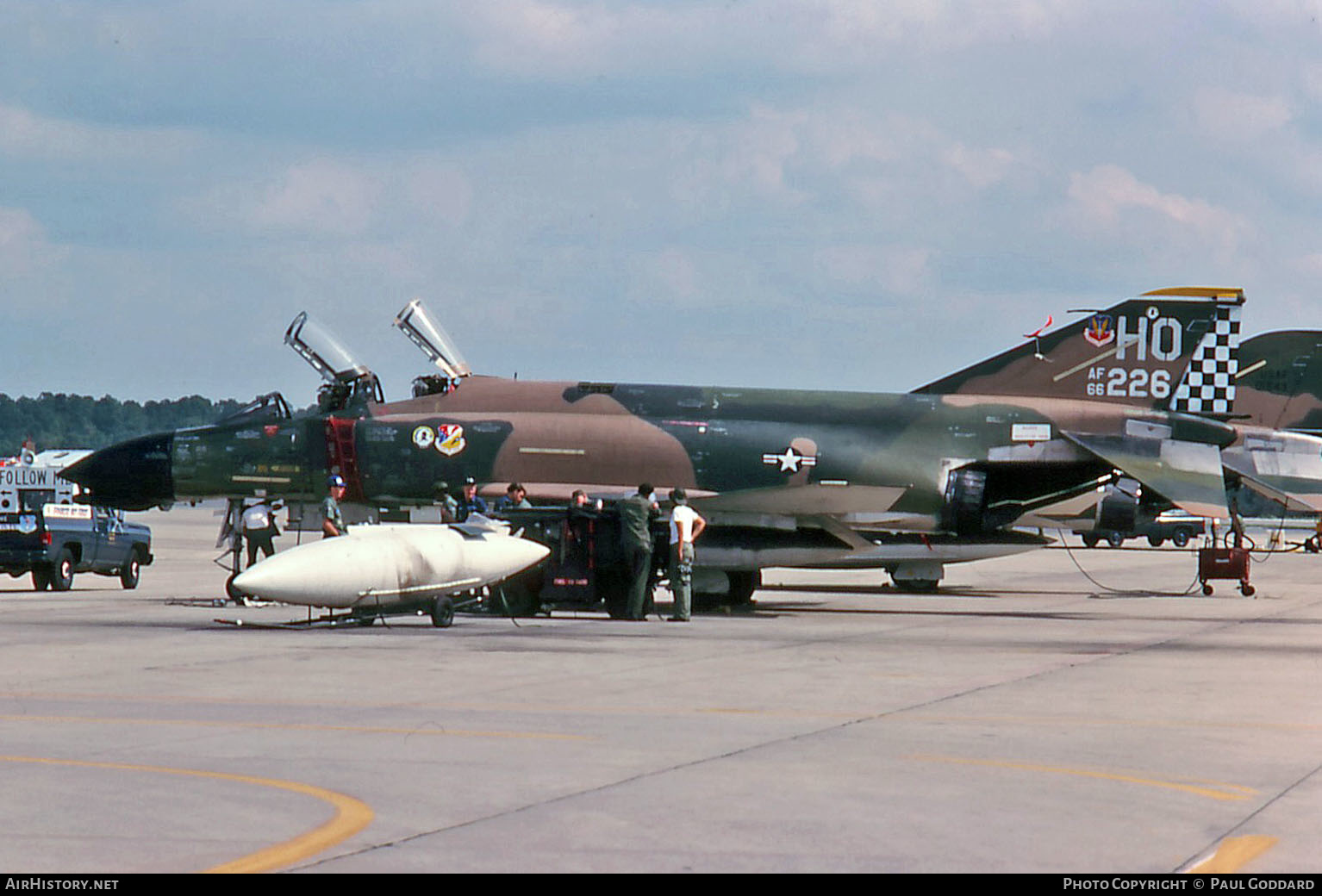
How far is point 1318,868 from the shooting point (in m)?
6.78

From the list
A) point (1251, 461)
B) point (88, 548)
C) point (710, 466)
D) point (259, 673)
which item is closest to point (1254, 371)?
point (1251, 461)

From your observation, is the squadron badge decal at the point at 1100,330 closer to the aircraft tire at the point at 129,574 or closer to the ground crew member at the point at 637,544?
the ground crew member at the point at 637,544

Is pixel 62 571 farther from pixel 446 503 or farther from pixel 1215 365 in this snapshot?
pixel 1215 365

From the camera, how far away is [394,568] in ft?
64.2

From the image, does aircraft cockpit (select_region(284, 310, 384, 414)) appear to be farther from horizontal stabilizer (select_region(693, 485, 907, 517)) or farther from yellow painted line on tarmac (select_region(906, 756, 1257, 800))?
yellow painted line on tarmac (select_region(906, 756, 1257, 800))

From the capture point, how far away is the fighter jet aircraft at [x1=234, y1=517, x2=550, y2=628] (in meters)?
18.5

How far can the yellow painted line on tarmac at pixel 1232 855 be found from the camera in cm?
677

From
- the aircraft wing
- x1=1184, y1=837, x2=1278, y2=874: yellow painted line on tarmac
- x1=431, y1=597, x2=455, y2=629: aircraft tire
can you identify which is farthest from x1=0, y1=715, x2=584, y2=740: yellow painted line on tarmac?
the aircraft wing

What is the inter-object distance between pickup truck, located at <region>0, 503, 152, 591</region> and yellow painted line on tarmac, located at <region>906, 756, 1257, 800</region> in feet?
70.2

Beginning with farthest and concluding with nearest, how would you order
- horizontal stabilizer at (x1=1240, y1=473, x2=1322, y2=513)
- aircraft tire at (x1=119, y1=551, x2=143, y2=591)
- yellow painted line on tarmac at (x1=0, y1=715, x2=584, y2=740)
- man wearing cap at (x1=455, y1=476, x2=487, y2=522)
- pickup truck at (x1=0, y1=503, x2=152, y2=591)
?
1. horizontal stabilizer at (x1=1240, y1=473, x2=1322, y2=513)
2. aircraft tire at (x1=119, y1=551, x2=143, y2=591)
3. pickup truck at (x1=0, y1=503, x2=152, y2=591)
4. man wearing cap at (x1=455, y1=476, x2=487, y2=522)
5. yellow painted line on tarmac at (x1=0, y1=715, x2=584, y2=740)

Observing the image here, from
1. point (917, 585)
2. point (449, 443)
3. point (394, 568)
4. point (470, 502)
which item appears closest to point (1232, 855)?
point (394, 568)

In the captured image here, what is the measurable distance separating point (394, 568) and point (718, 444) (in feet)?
29.3
